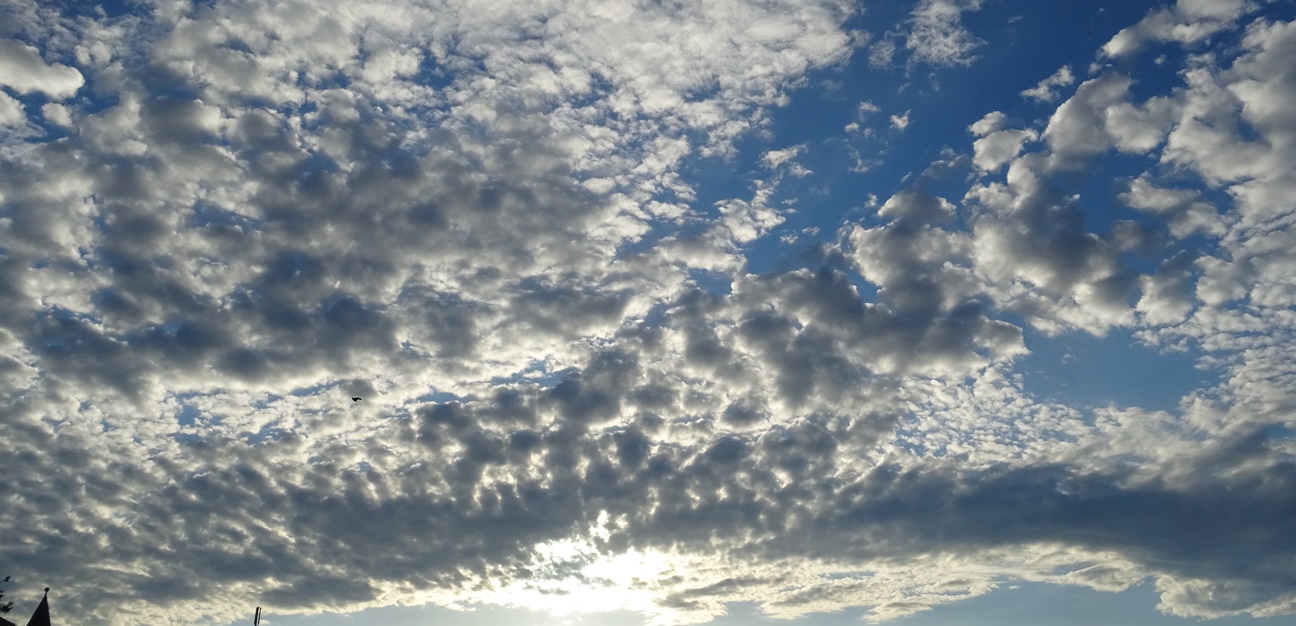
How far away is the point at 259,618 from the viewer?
124188mm

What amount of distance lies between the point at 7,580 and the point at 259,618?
38559 millimetres

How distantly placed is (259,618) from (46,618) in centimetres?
2618

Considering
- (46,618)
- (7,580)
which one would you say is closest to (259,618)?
(46,618)

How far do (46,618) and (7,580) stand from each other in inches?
675

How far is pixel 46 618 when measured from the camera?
4606 inches

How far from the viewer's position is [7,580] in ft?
420

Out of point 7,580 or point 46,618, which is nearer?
point 46,618

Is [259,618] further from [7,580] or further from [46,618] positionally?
[7,580]
